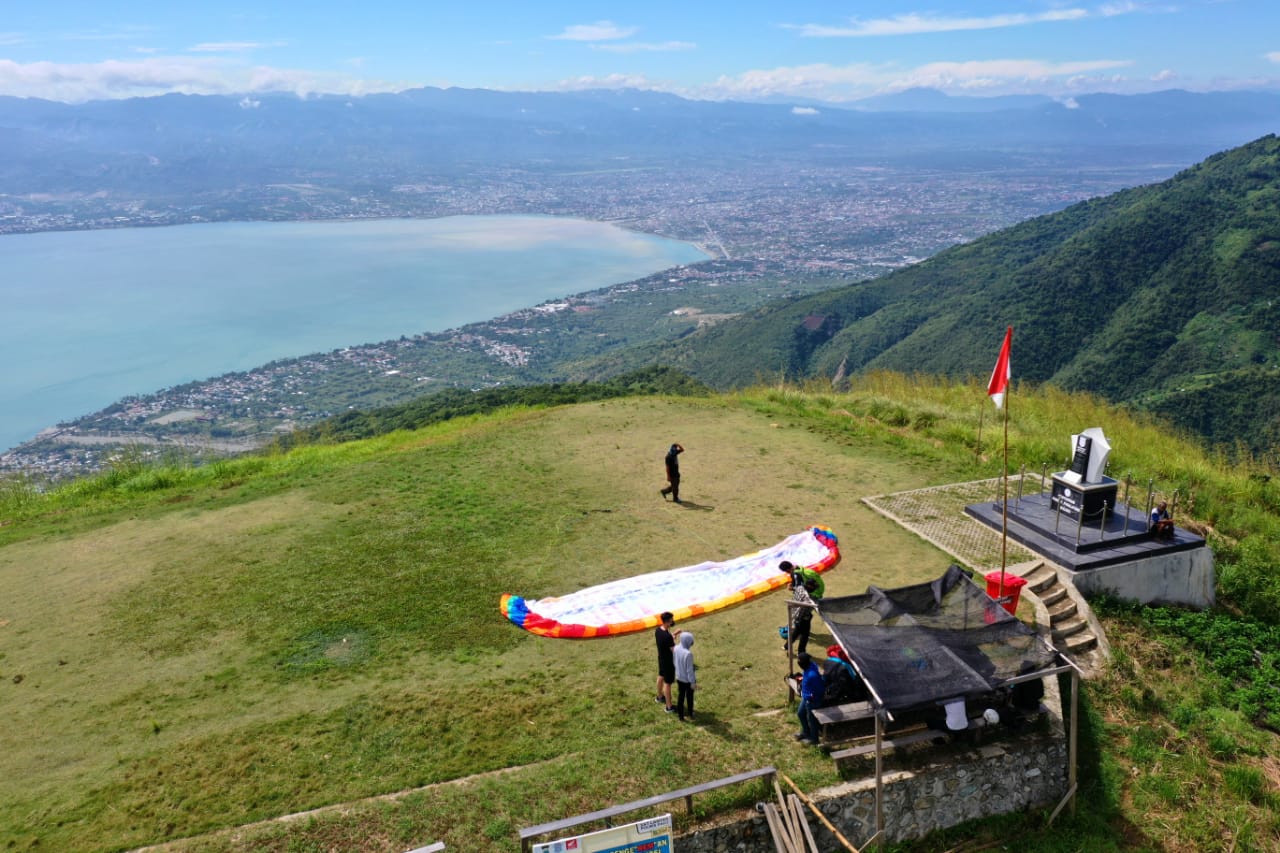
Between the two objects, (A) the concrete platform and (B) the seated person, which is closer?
(A) the concrete platform

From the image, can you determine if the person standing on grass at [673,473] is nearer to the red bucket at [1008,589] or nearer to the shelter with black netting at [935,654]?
the shelter with black netting at [935,654]

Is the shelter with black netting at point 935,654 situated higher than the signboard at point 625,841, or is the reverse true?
the shelter with black netting at point 935,654

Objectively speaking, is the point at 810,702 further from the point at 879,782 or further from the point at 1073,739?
the point at 1073,739

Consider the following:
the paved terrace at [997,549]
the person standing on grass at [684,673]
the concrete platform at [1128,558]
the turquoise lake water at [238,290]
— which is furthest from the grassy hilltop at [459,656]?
the turquoise lake water at [238,290]

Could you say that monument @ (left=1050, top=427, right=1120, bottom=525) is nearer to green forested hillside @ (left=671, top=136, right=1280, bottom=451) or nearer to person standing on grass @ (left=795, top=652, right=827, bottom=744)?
person standing on grass @ (left=795, top=652, right=827, bottom=744)

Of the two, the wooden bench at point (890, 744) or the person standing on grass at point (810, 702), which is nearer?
the wooden bench at point (890, 744)

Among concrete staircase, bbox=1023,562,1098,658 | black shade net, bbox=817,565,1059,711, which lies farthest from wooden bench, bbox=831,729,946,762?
concrete staircase, bbox=1023,562,1098,658
